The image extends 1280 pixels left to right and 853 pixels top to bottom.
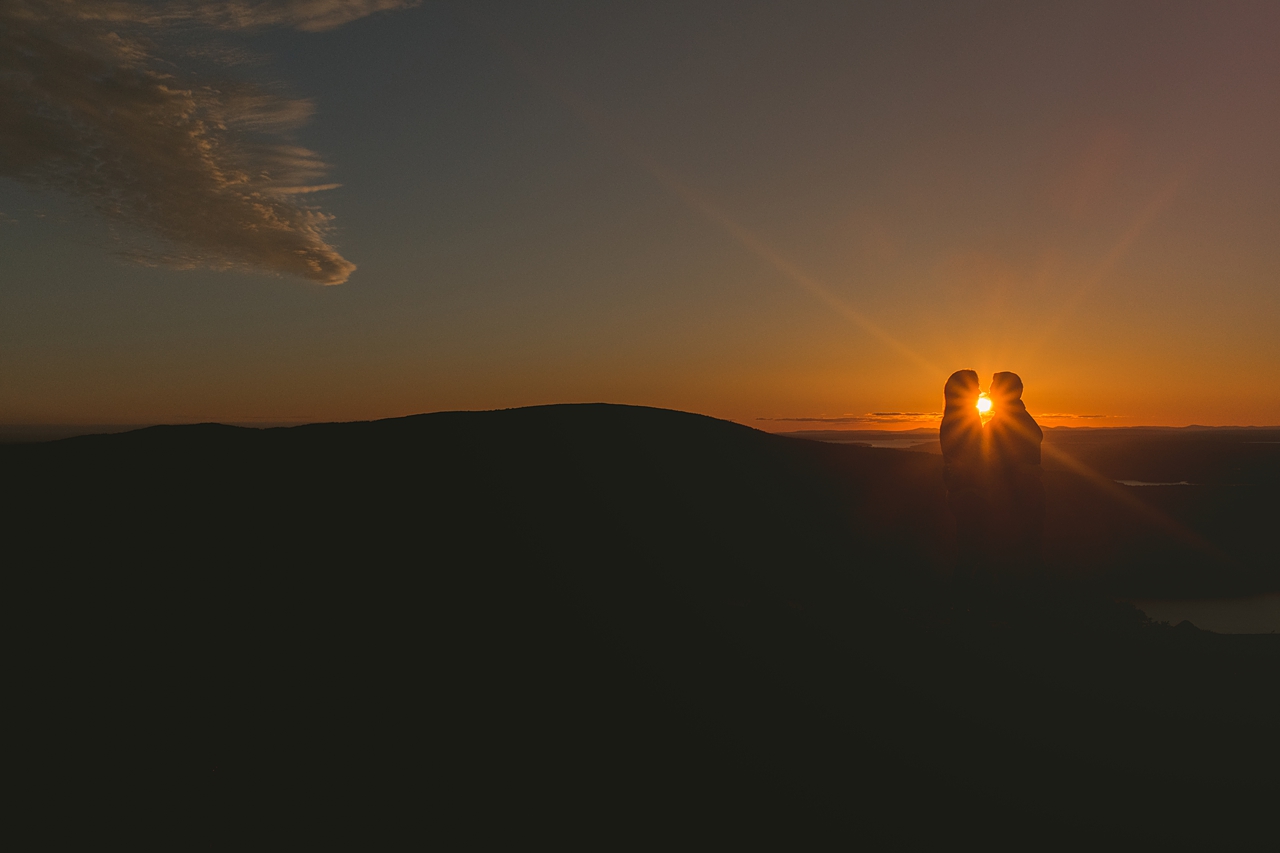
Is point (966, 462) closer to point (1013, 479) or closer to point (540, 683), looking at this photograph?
point (1013, 479)

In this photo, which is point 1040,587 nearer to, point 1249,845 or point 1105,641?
point 1105,641

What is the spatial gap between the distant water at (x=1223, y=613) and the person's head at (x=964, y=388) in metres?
26.8

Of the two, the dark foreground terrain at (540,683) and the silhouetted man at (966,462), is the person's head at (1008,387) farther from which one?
the dark foreground terrain at (540,683)

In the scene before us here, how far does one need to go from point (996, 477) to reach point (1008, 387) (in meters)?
2.36

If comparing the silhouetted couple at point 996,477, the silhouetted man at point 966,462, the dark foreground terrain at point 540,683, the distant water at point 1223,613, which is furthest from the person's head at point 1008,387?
the distant water at point 1223,613

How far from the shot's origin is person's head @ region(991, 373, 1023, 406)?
19125mm

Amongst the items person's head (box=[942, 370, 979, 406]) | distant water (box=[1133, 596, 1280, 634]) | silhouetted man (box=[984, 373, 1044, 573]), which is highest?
person's head (box=[942, 370, 979, 406])

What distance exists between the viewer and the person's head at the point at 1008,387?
19.1 metres

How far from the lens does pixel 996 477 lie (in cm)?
1942

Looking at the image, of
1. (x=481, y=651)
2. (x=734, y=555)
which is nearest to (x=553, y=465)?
(x=734, y=555)

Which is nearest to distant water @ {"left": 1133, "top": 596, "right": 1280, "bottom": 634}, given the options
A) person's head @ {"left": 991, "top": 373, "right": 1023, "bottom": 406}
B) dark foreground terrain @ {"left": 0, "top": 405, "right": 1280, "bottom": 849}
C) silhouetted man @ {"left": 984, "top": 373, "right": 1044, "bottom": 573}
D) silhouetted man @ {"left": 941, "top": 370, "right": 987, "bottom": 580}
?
dark foreground terrain @ {"left": 0, "top": 405, "right": 1280, "bottom": 849}

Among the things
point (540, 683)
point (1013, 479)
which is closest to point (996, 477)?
point (1013, 479)

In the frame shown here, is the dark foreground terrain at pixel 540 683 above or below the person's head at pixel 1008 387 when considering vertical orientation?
below

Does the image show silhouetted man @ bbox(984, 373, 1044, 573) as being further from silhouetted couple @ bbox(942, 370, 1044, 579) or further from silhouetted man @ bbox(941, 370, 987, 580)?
silhouetted man @ bbox(941, 370, 987, 580)
